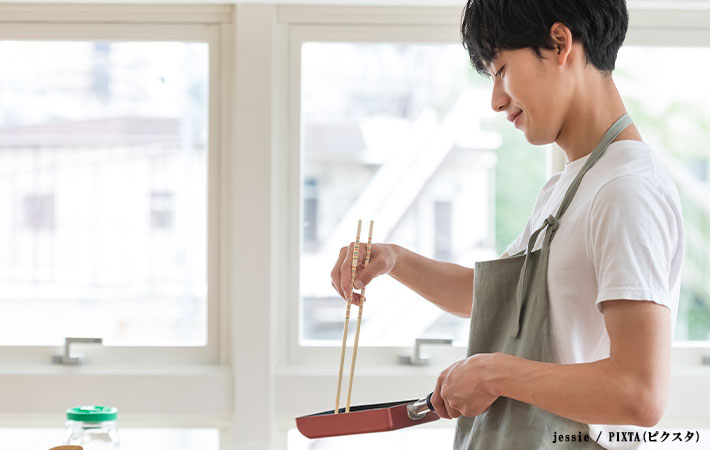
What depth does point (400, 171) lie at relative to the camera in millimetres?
1819

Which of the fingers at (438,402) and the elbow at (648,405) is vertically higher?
the elbow at (648,405)

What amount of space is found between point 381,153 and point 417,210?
170 mm

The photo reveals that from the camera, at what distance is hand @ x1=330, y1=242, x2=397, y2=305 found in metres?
1.25

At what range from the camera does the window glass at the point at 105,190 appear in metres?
1.81

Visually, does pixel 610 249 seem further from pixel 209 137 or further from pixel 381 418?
pixel 209 137

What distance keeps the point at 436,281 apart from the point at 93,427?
0.68 metres

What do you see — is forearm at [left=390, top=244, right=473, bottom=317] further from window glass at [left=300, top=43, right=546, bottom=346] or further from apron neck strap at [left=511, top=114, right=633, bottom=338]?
window glass at [left=300, top=43, right=546, bottom=346]

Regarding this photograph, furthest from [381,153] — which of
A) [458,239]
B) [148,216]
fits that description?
[148,216]

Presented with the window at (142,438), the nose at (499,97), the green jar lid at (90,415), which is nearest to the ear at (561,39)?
the nose at (499,97)

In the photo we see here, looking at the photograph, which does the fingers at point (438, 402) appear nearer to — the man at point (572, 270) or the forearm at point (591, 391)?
the man at point (572, 270)

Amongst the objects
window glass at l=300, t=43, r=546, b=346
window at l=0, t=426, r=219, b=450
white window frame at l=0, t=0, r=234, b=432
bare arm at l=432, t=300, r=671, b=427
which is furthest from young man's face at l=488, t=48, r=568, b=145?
window at l=0, t=426, r=219, b=450

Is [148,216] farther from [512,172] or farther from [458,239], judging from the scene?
[512,172]

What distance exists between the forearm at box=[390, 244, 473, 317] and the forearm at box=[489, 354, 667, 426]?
44cm

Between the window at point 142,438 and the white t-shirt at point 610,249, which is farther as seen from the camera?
the window at point 142,438
